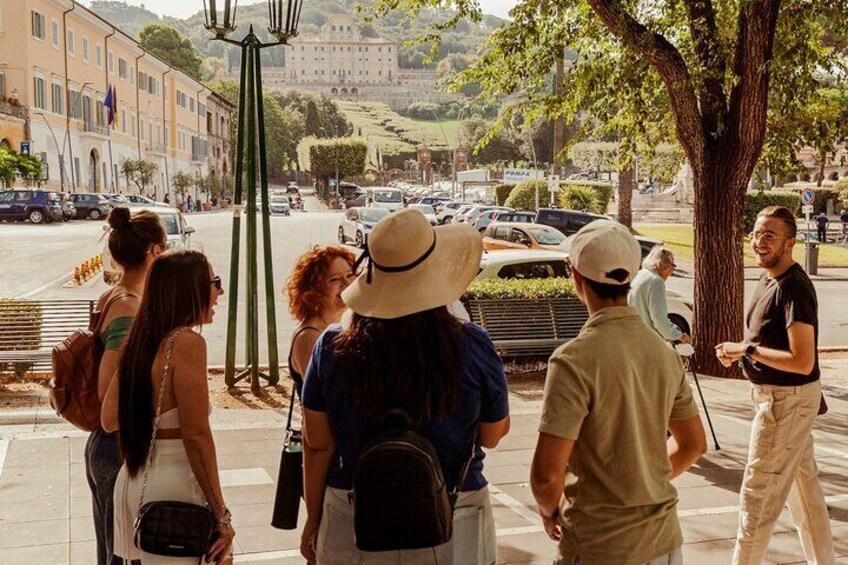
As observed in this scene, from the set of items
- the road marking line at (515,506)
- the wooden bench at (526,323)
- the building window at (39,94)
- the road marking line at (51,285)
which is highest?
the building window at (39,94)

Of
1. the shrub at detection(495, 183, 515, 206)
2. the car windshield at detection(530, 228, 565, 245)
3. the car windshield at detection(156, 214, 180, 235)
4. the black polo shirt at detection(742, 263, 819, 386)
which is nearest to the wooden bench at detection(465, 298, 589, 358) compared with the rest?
the black polo shirt at detection(742, 263, 819, 386)

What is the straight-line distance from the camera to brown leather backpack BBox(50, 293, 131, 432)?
3758 millimetres

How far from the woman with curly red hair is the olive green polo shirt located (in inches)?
53.8

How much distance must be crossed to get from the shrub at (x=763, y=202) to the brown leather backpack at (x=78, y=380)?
36.1 meters

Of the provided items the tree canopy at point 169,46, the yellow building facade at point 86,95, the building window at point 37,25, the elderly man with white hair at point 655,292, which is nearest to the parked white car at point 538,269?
the elderly man with white hair at point 655,292

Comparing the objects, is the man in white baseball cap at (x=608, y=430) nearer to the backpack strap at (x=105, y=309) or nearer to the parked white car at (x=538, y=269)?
the backpack strap at (x=105, y=309)

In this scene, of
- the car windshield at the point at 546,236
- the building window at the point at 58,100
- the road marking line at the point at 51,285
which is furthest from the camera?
the building window at the point at 58,100

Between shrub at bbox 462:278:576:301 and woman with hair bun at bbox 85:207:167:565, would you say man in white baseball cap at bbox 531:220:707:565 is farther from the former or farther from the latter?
shrub at bbox 462:278:576:301

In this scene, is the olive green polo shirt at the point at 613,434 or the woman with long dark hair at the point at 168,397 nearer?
the olive green polo shirt at the point at 613,434

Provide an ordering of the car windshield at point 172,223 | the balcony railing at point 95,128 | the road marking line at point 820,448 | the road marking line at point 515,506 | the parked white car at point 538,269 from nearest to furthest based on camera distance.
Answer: the road marking line at point 515,506
the road marking line at point 820,448
the parked white car at point 538,269
the car windshield at point 172,223
the balcony railing at point 95,128

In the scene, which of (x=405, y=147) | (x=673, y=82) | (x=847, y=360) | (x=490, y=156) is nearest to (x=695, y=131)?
(x=673, y=82)

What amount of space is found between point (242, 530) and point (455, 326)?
3.36 m

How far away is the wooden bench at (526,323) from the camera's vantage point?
10.7 m

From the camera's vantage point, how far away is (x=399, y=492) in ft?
8.39
